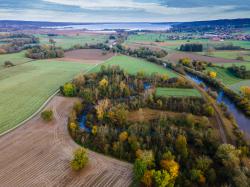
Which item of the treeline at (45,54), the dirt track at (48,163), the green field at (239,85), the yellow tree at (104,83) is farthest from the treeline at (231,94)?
the treeline at (45,54)

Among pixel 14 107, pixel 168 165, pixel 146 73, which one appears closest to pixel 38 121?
pixel 14 107

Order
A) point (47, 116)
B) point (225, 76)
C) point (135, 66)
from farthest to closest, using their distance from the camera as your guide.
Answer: point (135, 66)
point (225, 76)
point (47, 116)

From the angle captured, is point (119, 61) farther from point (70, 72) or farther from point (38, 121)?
point (38, 121)

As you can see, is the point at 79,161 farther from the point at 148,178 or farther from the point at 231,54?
the point at 231,54

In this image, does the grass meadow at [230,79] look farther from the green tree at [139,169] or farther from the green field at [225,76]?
the green tree at [139,169]

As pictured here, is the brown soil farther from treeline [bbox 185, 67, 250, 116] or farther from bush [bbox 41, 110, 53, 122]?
bush [bbox 41, 110, 53, 122]

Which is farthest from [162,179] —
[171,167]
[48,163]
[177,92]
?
[177,92]
